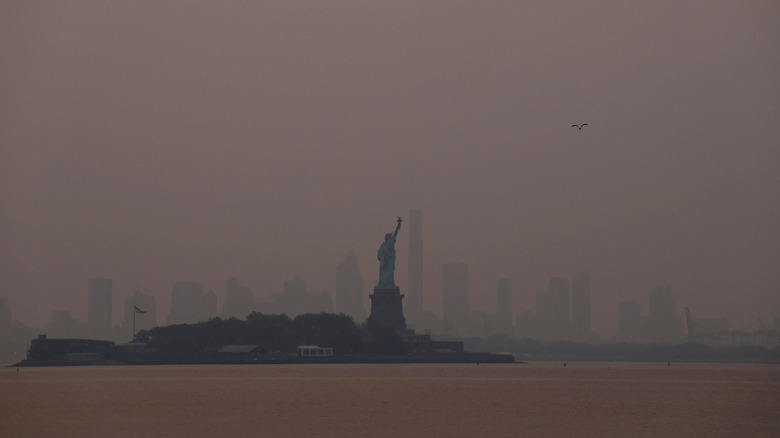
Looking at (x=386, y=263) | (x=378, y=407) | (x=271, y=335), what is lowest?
(x=378, y=407)

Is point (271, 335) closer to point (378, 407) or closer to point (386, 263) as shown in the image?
point (386, 263)

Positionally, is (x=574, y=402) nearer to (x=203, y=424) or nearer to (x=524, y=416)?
(x=524, y=416)

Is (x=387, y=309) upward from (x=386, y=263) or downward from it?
downward

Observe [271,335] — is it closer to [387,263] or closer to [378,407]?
[387,263]

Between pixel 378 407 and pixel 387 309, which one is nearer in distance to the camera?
pixel 378 407

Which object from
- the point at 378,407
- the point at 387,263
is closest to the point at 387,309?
the point at 387,263

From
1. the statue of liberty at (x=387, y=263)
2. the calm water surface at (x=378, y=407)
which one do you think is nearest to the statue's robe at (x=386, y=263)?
the statue of liberty at (x=387, y=263)

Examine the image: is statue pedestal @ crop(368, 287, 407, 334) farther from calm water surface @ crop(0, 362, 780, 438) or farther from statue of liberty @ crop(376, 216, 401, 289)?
calm water surface @ crop(0, 362, 780, 438)

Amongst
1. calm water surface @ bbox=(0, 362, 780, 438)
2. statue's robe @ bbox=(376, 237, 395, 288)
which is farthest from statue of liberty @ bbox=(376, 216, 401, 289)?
calm water surface @ bbox=(0, 362, 780, 438)
